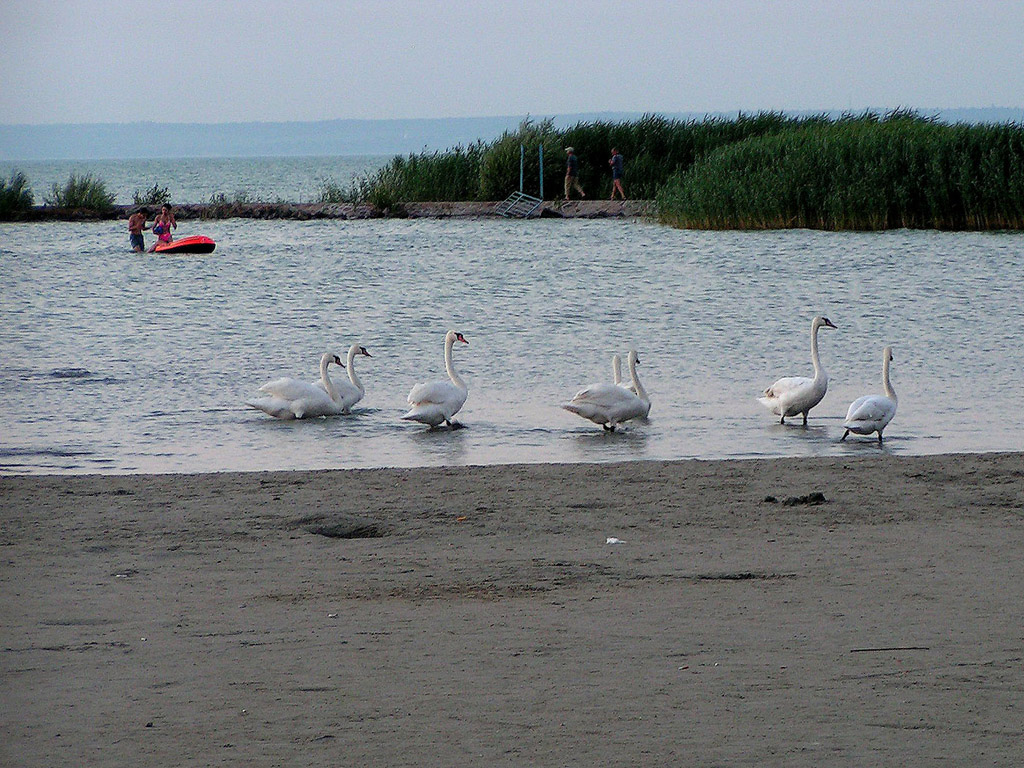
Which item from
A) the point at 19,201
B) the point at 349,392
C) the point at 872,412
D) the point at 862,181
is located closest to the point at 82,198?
the point at 19,201

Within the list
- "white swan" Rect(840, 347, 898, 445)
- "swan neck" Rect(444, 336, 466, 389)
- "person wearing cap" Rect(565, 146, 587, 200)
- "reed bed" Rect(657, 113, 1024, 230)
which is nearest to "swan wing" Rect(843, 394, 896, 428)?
"white swan" Rect(840, 347, 898, 445)

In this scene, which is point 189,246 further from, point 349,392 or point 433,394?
point 433,394

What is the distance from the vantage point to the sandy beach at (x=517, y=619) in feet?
14.3

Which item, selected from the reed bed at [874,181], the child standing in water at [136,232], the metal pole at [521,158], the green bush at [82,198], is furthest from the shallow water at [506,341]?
the green bush at [82,198]

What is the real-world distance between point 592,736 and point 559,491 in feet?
13.7

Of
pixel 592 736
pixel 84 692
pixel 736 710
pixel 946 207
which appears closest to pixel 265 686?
pixel 84 692

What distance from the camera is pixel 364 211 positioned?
46.7 m

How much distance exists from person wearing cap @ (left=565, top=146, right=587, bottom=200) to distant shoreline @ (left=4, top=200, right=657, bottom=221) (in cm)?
64

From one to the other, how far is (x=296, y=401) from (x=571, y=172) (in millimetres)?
34181

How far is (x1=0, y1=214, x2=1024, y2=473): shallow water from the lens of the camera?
11.4m

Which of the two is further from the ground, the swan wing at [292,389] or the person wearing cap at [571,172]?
the person wearing cap at [571,172]

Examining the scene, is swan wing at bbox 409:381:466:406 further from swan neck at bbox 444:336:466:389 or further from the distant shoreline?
the distant shoreline

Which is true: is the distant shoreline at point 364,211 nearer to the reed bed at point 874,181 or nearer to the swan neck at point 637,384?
the reed bed at point 874,181

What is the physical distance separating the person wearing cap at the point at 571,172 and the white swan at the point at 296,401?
33.1 m
